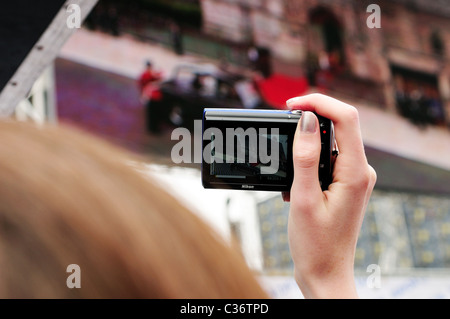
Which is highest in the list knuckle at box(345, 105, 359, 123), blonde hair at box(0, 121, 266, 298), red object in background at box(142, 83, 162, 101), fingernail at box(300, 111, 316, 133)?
red object in background at box(142, 83, 162, 101)

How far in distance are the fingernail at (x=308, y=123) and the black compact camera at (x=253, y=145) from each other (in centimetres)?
8

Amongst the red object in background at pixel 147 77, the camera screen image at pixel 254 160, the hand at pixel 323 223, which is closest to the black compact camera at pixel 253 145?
the camera screen image at pixel 254 160

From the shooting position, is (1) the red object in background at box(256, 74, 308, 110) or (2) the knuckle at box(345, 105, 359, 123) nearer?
(2) the knuckle at box(345, 105, 359, 123)

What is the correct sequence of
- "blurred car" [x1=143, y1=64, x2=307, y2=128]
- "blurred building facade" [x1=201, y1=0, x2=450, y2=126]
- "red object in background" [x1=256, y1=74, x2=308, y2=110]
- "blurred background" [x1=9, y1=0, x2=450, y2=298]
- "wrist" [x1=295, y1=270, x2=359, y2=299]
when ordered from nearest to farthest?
"wrist" [x1=295, y1=270, x2=359, y2=299] → "blurred background" [x1=9, y1=0, x2=450, y2=298] → "blurred car" [x1=143, y1=64, x2=307, y2=128] → "red object in background" [x1=256, y1=74, x2=308, y2=110] → "blurred building facade" [x1=201, y1=0, x2=450, y2=126]

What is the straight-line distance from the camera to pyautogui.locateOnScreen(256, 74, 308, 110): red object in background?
479 centimetres

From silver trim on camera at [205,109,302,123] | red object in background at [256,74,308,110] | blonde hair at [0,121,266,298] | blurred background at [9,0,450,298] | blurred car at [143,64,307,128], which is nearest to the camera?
blonde hair at [0,121,266,298]

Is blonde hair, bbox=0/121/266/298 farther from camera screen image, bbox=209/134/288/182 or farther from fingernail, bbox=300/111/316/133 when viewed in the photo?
camera screen image, bbox=209/134/288/182

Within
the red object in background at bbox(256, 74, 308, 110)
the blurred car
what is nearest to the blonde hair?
the blurred car

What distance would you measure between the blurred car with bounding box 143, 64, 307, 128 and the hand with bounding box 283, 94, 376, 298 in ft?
12.4

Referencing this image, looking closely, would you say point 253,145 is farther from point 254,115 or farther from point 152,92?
point 152,92

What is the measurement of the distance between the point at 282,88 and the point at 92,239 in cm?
472
